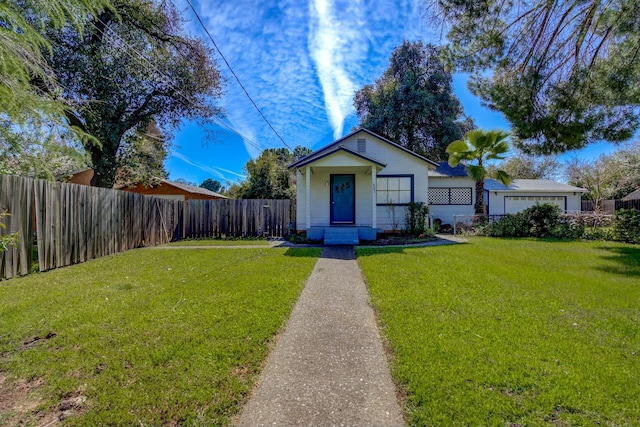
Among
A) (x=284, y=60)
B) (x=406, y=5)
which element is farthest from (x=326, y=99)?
(x=406, y=5)

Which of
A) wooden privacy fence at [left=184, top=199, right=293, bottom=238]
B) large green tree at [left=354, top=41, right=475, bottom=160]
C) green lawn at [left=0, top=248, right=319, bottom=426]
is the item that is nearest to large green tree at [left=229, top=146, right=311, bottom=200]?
wooden privacy fence at [left=184, top=199, right=293, bottom=238]

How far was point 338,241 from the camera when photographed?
1126cm

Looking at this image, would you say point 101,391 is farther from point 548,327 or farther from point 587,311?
point 587,311

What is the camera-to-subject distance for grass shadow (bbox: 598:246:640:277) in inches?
266

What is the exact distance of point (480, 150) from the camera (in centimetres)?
1488

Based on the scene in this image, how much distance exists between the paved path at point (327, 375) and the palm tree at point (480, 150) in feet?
42.2

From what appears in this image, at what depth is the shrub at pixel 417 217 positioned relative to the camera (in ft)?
43.2

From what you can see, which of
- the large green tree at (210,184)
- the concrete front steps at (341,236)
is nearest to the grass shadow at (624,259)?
the concrete front steps at (341,236)

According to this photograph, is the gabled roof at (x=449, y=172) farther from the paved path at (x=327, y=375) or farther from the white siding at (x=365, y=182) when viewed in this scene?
the paved path at (x=327, y=375)

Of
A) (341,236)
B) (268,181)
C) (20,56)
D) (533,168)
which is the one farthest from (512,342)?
(533,168)

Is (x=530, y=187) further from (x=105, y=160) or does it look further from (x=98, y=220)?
(x=105, y=160)

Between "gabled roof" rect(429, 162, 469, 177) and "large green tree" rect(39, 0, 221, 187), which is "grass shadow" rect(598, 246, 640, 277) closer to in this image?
"gabled roof" rect(429, 162, 469, 177)

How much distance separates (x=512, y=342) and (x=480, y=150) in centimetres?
1383

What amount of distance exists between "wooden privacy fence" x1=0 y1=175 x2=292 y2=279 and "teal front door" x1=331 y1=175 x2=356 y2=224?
2.12 m
